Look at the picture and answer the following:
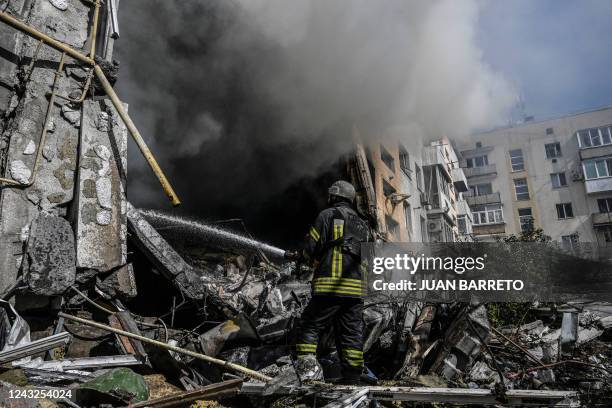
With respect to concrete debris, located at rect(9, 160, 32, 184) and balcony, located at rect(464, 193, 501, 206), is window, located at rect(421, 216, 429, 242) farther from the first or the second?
balcony, located at rect(464, 193, 501, 206)

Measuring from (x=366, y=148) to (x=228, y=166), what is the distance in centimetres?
497

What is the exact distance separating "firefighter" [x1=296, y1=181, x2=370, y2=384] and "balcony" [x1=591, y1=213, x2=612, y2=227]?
37.9 metres

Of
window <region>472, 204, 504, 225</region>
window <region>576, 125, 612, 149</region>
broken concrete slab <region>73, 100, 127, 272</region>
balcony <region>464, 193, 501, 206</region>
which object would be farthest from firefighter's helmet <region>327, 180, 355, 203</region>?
balcony <region>464, 193, 501, 206</region>

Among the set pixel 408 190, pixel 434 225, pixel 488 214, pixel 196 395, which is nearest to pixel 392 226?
pixel 408 190

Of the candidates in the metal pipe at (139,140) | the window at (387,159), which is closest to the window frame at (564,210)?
the window at (387,159)

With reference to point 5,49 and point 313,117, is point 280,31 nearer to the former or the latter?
point 313,117

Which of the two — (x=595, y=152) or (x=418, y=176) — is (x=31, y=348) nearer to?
(x=418, y=176)

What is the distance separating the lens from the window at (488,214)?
38.8 metres

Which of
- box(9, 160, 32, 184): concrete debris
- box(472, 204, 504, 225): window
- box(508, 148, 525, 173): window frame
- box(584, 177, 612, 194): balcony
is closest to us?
box(9, 160, 32, 184): concrete debris

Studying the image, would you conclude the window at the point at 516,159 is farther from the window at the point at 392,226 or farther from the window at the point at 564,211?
the window at the point at 392,226

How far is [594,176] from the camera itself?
109ft

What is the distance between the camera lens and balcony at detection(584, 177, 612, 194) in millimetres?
32875

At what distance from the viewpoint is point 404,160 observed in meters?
19.7

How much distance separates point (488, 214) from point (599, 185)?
9.34 m
